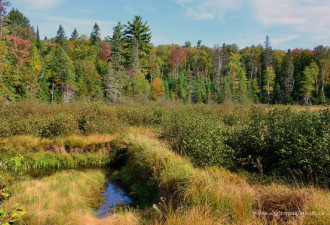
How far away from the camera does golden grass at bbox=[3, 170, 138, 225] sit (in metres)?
5.98

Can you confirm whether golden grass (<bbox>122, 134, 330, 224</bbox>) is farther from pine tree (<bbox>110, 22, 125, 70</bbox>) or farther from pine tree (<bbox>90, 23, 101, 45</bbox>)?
pine tree (<bbox>90, 23, 101, 45</bbox>)

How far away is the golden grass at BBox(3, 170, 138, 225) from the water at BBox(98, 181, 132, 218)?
12.8 inches

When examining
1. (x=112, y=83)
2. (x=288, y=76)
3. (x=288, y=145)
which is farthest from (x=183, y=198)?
(x=288, y=76)

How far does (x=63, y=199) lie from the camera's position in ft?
24.9

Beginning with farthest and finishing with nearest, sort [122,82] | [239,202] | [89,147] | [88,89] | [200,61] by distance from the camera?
[200,61] < [88,89] < [122,82] < [89,147] < [239,202]

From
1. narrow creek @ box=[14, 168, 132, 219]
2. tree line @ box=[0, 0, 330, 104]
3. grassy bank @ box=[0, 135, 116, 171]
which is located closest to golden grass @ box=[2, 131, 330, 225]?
narrow creek @ box=[14, 168, 132, 219]

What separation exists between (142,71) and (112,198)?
4746 centimetres

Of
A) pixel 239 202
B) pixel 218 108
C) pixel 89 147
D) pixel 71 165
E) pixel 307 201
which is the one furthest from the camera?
pixel 218 108

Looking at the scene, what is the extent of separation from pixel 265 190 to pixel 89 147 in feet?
34.7

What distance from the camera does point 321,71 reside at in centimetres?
5866

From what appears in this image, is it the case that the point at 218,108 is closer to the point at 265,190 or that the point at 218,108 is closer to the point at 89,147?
the point at 89,147

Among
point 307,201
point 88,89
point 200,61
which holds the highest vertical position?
point 200,61

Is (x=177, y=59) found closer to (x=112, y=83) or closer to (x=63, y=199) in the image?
(x=112, y=83)

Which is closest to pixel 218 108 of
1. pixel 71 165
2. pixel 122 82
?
pixel 71 165
